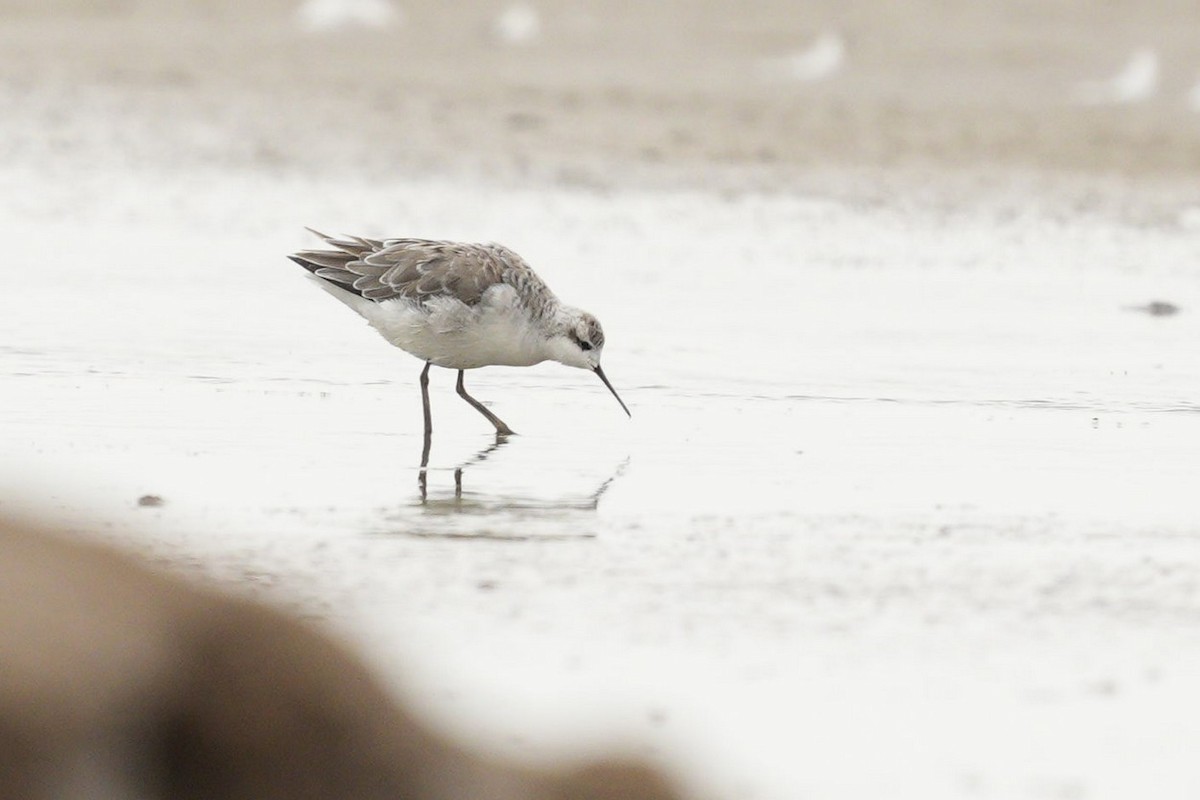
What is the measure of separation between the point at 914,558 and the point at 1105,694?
144cm

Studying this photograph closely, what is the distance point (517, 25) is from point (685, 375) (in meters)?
12.6

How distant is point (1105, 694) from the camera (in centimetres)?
548

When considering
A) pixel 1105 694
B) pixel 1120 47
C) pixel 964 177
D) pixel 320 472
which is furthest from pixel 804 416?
pixel 1120 47

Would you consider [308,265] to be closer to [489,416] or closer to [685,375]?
[489,416]

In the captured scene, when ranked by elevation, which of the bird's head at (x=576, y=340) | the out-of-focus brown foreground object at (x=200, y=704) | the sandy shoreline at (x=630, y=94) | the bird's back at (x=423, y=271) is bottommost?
the out-of-focus brown foreground object at (x=200, y=704)

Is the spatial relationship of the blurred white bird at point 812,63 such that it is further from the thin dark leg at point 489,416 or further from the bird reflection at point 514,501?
the bird reflection at point 514,501

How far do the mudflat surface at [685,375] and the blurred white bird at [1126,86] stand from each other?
219 mm

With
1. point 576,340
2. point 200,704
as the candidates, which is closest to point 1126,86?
point 576,340

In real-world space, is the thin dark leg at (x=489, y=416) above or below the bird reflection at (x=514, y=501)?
above

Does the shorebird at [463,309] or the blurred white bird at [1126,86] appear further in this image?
the blurred white bird at [1126,86]

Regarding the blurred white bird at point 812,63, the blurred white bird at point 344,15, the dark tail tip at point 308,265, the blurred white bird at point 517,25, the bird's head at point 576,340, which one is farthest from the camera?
the blurred white bird at point 344,15

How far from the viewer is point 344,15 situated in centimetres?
2284

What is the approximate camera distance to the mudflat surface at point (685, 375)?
5.53 m

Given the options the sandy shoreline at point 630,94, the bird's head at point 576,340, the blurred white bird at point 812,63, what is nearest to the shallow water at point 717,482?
the bird's head at point 576,340
